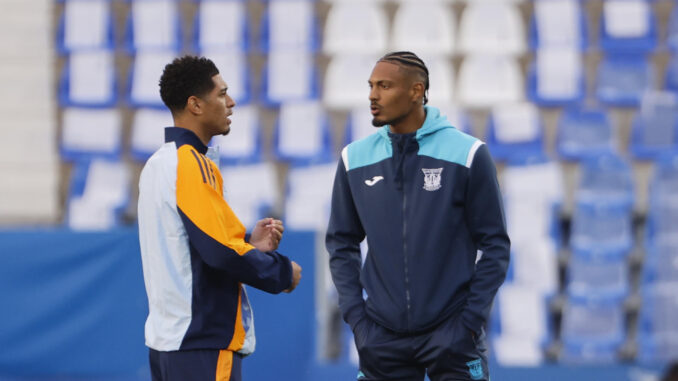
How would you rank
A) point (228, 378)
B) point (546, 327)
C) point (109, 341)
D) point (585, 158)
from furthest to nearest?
point (585, 158) < point (546, 327) < point (109, 341) < point (228, 378)

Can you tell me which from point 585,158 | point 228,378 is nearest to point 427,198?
point 228,378

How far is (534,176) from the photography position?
7516 mm

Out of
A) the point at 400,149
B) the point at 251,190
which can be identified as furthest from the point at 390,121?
the point at 251,190

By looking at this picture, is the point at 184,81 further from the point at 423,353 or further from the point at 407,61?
the point at 423,353

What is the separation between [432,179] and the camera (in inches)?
114

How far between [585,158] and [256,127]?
8.84 ft

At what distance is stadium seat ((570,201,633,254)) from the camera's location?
24.5ft

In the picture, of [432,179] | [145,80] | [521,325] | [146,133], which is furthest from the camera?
[145,80]

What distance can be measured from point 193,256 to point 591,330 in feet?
17.2

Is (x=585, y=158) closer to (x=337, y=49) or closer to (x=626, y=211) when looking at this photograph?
(x=626, y=211)

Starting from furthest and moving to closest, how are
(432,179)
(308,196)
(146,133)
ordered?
(146,133) → (308,196) → (432,179)

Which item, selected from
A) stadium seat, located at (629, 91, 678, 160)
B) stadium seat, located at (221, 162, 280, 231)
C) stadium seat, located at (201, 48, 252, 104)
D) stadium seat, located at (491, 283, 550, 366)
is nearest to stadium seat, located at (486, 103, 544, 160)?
stadium seat, located at (629, 91, 678, 160)

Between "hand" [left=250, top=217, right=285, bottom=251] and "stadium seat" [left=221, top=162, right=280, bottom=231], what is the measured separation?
14.5ft

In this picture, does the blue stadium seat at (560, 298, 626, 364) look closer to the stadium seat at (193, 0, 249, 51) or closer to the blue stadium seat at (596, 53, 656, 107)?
the blue stadium seat at (596, 53, 656, 107)
